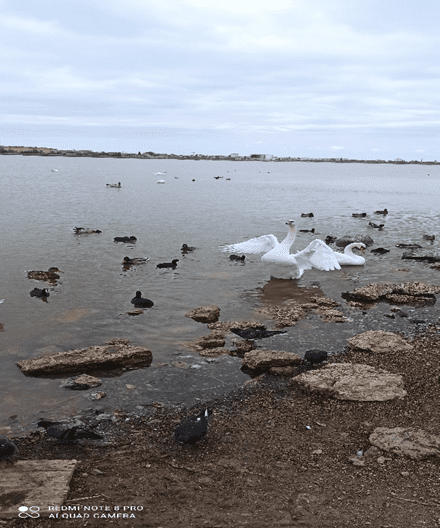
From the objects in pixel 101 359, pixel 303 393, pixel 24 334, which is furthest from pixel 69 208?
pixel 303 393

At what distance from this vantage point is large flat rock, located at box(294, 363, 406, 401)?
881 cm

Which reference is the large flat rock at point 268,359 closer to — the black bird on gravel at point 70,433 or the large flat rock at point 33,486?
the black bird on gravel at point 70,433

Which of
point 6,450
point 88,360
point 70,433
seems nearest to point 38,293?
point 88,360

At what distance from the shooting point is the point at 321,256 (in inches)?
731

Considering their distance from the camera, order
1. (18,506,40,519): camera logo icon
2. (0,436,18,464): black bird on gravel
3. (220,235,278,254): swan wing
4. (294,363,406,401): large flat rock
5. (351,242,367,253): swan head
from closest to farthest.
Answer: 1. (18,506,40,519): camera logo icon
2. (0,436,18,464): black bird on gravel
3. (294,363,406,401): large flat rock
4. (220,235,278,254): swan wing
5. (351,242,367,253): swan head

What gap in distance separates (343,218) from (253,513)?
123ft

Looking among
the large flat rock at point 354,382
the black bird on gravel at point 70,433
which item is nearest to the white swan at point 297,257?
the large flat rock at point 354,382

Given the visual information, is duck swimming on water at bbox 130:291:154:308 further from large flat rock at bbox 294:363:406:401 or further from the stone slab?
the stone slab

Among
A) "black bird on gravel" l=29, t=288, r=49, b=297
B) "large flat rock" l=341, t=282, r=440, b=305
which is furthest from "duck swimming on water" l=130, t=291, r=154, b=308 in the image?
"large flat rock" l=341, t=282, r=440, b=305

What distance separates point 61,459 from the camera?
6969 mm

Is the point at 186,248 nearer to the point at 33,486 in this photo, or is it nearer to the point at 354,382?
the point at 354,382

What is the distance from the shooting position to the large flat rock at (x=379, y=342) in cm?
1123

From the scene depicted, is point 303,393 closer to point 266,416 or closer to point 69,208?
point 266,416

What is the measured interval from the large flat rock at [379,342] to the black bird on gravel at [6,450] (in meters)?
7.71
